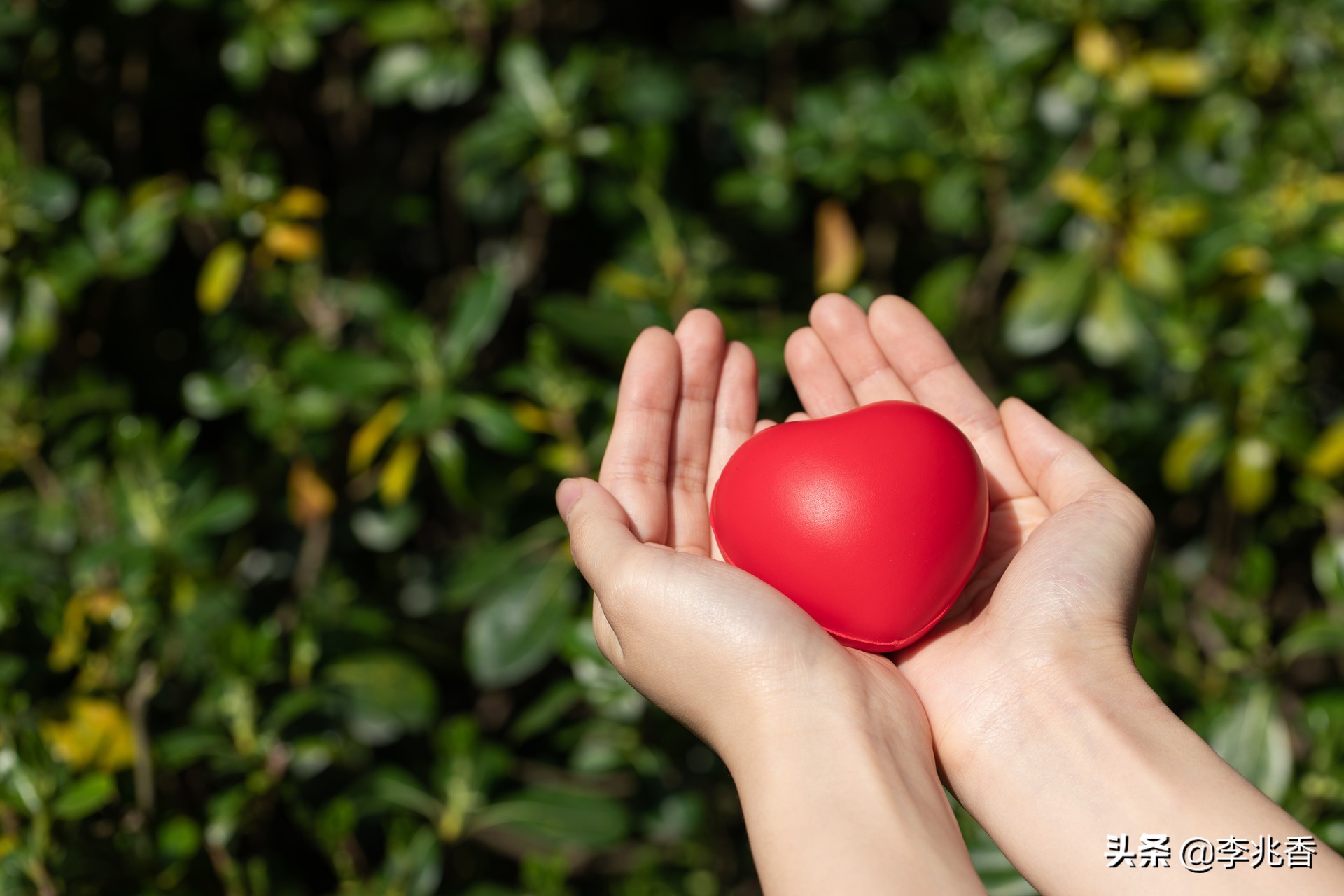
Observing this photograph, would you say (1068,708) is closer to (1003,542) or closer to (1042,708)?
(1042,708)

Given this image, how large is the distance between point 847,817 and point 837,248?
1366 mm

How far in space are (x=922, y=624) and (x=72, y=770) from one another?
50.0 inches

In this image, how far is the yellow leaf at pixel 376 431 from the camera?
186 centimetres

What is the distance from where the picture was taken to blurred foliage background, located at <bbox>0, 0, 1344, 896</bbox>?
68.7 inches

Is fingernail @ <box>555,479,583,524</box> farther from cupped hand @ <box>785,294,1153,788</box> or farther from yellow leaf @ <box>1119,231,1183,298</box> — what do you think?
yellow leaf @ <box>1119,231,1183,298</box>

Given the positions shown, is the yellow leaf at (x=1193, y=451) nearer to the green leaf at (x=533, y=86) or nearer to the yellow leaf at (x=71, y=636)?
the green leaf at (x=533, y=86)

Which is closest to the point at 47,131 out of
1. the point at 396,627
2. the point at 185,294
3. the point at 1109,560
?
the point at 185,294

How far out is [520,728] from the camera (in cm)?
197

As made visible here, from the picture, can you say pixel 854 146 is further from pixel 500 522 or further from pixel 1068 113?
pixel 500 522

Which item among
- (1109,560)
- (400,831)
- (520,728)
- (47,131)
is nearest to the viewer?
(1109,560)

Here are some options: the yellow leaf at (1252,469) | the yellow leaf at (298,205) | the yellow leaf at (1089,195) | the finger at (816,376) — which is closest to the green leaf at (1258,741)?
the yellow leaf at (1252,469)

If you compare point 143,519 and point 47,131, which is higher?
point 47,131

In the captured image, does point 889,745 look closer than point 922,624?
Yes

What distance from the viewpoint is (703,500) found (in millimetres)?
1657
